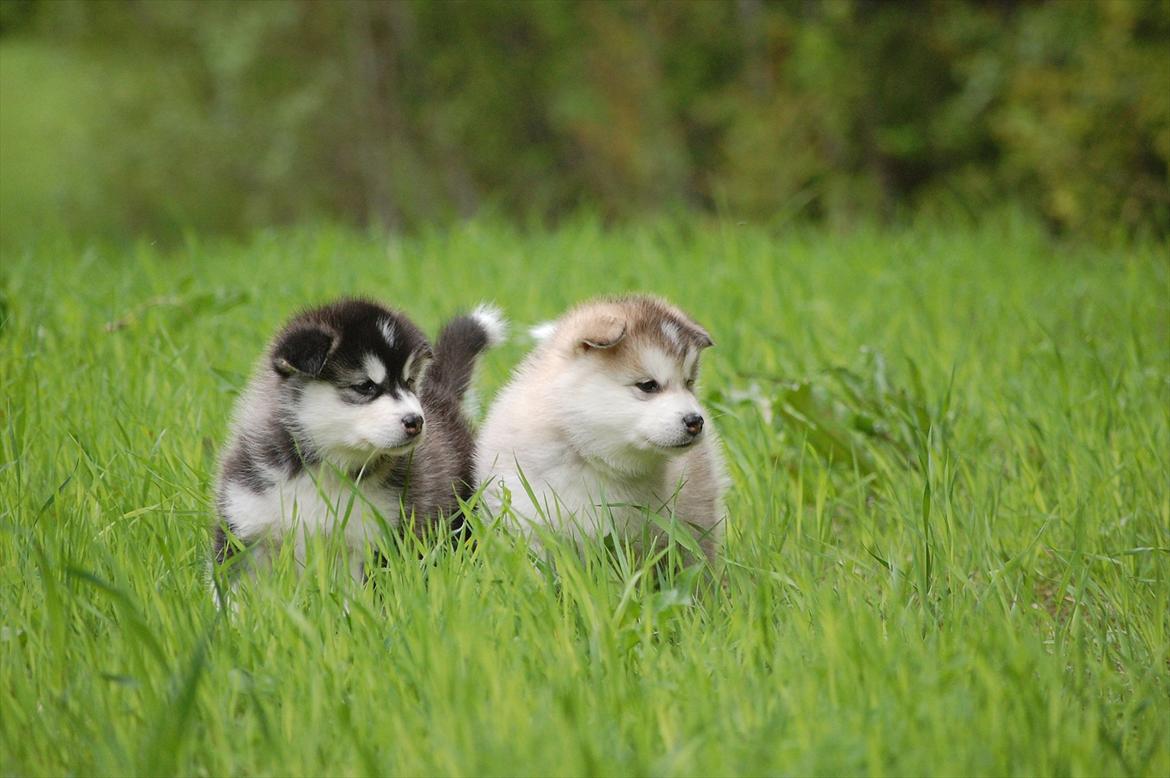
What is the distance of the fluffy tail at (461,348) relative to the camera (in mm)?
4520

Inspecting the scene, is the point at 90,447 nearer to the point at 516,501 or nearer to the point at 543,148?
the point at 516,501

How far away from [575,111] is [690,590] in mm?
13760

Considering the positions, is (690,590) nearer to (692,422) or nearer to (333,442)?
(692,422)

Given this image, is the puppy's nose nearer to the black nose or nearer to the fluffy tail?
the black nose

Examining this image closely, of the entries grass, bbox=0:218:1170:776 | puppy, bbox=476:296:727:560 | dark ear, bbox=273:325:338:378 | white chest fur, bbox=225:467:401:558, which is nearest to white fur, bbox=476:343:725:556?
puppy, bbox=476:296:727:560

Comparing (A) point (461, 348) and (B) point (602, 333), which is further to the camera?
(A) point (461, 348)

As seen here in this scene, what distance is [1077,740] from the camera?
2449 millimetres

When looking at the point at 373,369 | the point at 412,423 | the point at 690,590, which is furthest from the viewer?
the point at 373,369

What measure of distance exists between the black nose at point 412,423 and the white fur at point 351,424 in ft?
0.03

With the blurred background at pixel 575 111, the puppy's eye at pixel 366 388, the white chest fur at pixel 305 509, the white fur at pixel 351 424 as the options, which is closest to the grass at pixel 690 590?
the white chest fur at pixel 305 509

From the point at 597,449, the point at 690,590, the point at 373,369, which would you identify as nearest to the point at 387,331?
the point at 373,369

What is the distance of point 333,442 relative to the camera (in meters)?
3.58

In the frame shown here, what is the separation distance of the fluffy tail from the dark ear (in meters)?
0.95

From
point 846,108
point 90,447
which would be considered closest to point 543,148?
point 846,108
